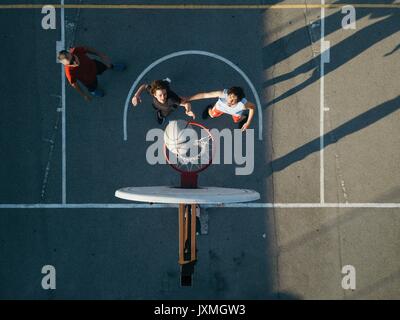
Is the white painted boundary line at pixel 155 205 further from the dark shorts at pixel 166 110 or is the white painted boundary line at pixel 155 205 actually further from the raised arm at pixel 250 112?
the dark shorts at pixel 166 110

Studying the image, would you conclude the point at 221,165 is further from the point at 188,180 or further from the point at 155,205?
the point at 155,205

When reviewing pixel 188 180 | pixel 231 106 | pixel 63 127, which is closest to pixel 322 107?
pixel 231 106

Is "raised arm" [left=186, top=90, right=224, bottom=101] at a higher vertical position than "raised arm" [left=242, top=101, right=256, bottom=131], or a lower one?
higher

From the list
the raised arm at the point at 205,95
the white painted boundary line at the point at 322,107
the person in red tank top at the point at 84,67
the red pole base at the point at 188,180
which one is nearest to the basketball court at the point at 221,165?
the white painted boundary line at the point at 322,107

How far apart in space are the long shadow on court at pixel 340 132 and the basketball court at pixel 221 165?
0.03 meters

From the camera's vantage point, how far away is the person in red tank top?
7689 mm

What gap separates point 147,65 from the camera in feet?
29.8

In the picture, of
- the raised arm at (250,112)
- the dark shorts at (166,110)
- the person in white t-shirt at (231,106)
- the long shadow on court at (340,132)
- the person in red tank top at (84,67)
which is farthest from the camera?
the long shadow on court at (340,132)

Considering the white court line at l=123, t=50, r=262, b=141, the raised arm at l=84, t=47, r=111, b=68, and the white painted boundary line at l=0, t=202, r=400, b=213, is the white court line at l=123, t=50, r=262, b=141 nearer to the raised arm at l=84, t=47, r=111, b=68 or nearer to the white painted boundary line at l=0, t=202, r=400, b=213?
the raised arm at l=84, t=47, r=111, b=68

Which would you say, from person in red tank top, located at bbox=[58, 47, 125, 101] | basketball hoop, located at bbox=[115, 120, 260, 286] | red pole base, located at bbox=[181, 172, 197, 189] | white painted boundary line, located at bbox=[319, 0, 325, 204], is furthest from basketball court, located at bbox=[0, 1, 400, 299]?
red pole base, located at bbox=[181, 172, 197, 189]

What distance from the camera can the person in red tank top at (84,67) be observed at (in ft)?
25.2

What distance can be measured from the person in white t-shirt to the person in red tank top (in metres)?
1.67

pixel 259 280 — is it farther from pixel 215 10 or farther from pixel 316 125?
pixel 215 10
